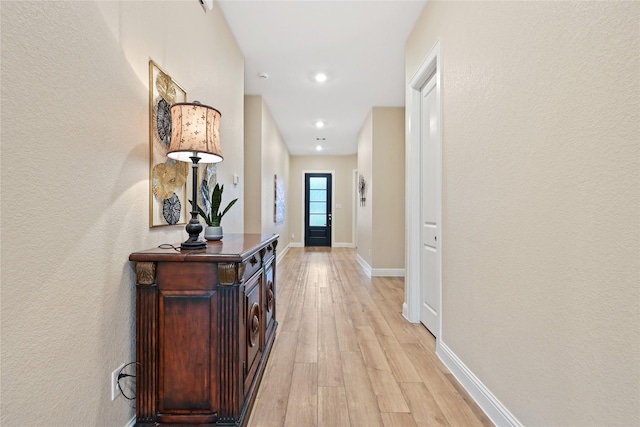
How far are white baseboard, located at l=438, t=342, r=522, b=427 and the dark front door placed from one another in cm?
706

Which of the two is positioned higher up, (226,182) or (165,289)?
(226,182)

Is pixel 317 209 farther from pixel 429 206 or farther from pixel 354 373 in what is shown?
pixel 354 373

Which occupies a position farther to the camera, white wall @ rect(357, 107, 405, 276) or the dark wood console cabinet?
white wall @ rect(357, 107, 405, 276)

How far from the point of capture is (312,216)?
361 inches

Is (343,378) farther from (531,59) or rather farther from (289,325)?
(531,59)

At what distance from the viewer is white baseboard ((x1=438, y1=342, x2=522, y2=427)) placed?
141 cm

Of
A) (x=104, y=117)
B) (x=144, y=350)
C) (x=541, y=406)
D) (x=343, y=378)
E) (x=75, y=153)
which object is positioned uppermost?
(x=104, y=117)

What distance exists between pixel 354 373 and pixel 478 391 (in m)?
0.72

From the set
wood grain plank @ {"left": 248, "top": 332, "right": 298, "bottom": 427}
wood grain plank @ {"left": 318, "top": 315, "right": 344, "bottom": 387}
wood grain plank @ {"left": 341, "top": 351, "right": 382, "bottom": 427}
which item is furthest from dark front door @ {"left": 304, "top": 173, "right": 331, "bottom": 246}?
wood grain plank @ {"left": 341, "top": 351, "right": 382, "bottom": 427}

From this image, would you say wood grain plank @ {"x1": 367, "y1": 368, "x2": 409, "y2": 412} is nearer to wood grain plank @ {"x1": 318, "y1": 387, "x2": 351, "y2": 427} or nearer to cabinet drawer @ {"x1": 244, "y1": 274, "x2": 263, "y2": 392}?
wood grain plank @ {"x1": 318, "y1": 387, "x2": 351, "y2": 427}

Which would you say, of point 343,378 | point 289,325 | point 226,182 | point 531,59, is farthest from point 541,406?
point 226,182

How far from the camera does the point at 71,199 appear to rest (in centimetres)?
104

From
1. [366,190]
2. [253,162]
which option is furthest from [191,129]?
[366,190]

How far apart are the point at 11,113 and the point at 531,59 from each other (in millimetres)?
1827
